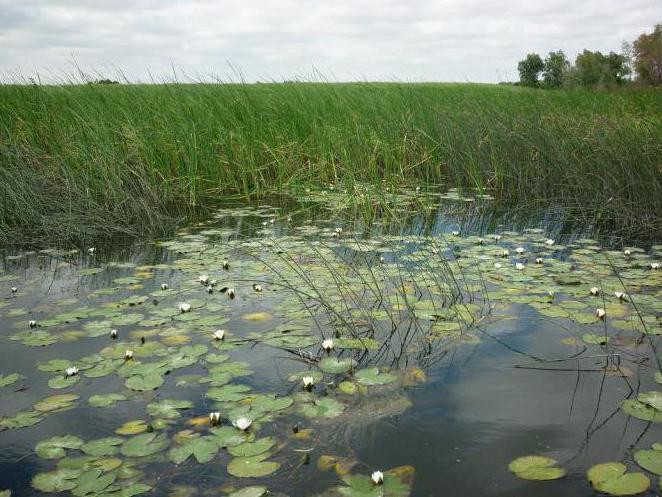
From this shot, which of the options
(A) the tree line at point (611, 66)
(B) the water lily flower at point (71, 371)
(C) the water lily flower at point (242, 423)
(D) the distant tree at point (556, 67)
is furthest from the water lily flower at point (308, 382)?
(D) the distant tree at point (556, 67)

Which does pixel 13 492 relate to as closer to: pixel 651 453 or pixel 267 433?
pixel 267 433

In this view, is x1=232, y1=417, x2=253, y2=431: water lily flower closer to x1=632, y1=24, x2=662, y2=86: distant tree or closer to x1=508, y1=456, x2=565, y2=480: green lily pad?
x1=508, y1=456, x2=565, y2=480: green lily pad

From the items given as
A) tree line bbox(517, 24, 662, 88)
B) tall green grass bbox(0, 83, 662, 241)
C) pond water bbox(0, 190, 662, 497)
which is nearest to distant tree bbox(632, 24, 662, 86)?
tree line bbox(517, 24, 662, 88)

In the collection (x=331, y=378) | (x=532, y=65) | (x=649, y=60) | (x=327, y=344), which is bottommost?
(x=331, y=378)

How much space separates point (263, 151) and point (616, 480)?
23.3 ft

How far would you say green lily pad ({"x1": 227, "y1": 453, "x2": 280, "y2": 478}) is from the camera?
2.17 metres

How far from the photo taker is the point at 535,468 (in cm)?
220

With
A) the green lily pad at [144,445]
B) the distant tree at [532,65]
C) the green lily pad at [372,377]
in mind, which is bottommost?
the green lily pad at [144,445]

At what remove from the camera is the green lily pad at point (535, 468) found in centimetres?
216

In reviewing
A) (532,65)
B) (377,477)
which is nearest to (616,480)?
(377,477)

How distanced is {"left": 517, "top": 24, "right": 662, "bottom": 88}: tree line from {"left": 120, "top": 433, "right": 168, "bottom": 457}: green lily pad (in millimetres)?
18565

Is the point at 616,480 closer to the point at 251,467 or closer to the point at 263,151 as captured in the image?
the point at 251,467

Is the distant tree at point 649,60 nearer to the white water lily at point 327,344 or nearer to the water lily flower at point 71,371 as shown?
the white water lily at point 327,344

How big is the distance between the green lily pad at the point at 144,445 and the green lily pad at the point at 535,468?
139 centimetres
